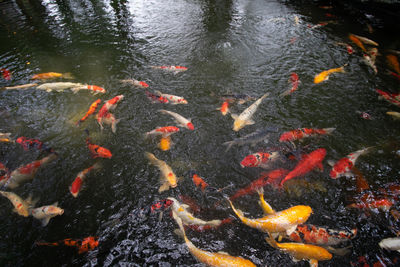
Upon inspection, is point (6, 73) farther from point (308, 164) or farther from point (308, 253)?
point (308, 253)

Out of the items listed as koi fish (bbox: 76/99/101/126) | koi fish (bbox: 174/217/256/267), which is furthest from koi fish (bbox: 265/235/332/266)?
koi fish (bbox: 76/99/101/126)

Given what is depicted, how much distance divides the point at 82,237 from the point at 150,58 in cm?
577

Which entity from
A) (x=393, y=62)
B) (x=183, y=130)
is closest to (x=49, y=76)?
(x=183, y=130)

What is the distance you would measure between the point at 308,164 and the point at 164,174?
2673mm

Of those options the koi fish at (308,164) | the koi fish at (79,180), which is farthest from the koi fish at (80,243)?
the koi fish at (308,164)

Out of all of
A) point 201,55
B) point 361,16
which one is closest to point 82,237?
point 201,55

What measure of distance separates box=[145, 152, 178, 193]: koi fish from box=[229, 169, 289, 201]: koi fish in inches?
41.8

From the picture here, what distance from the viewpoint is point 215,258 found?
2574 millimetres

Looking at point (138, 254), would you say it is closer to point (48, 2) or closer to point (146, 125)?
point (146, 125)

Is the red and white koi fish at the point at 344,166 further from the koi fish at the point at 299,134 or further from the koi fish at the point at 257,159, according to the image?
the koi fish at the point at 257,159

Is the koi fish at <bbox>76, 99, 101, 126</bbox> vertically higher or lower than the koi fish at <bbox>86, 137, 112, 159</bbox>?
higher

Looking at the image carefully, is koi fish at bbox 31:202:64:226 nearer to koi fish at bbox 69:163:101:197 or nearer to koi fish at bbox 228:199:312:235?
koi fish at bbox 69:163:101:197

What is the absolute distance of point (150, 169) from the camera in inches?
152

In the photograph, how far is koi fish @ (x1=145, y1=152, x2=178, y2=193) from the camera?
356 centimetres
